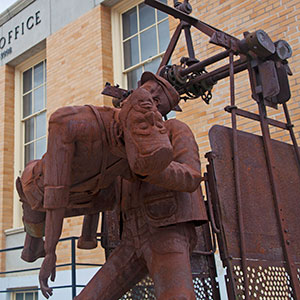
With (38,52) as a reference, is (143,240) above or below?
below

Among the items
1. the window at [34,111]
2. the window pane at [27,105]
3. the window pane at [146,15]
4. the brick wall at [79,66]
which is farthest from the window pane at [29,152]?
the window pane at [146,15]

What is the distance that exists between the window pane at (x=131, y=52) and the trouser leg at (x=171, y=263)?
6.29 m

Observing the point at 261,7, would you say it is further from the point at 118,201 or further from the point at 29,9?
the point at 29,9

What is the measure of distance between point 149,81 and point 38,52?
8408 millimetres

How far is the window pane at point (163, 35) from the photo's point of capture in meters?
8.08

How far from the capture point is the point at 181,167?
8.55 ft

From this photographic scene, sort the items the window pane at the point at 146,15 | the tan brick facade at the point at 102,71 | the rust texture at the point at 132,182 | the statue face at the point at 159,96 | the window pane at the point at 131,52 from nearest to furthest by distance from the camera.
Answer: the rust texture at the point at 132,182, the statue face at the point at 159,96, the tan brick facade at the point at 102,71, the window pane at the point at 146,15, the window pane at the point at 131,52

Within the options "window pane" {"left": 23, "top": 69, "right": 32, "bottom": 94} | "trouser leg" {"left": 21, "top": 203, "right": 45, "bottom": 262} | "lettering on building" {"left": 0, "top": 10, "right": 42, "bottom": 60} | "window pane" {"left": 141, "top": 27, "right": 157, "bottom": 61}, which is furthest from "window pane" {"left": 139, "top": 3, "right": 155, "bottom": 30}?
"trouser leg" {"left": 21, "top": 203, "right": 45, "bottom": 262}

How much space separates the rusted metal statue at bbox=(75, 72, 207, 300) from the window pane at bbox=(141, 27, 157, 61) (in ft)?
18.0

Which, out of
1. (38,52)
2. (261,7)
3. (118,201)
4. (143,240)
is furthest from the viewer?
(38,52)

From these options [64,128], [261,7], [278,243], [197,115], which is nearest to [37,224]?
[64,128]

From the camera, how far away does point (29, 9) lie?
11.0 m

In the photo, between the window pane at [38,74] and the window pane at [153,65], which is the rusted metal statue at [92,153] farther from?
the window pane at [38,74]

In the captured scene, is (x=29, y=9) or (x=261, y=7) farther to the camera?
(x=29, y=9)
